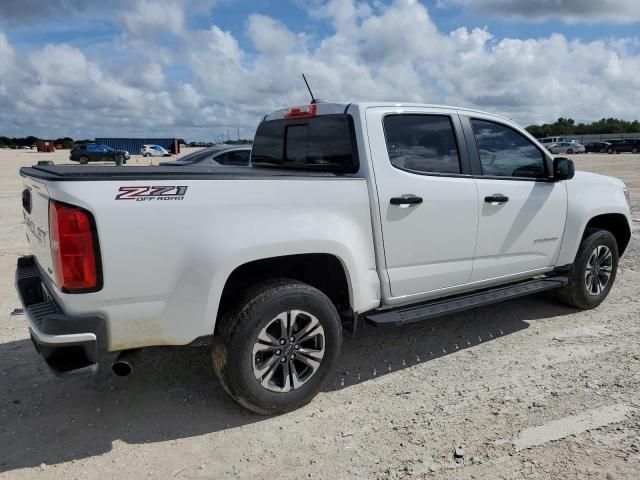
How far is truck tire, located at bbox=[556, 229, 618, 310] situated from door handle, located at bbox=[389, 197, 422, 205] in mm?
2341

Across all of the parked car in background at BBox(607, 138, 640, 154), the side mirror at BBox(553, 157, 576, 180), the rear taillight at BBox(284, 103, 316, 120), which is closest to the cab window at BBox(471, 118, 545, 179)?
the side mirror at BBox(553, 157, 576, 180)

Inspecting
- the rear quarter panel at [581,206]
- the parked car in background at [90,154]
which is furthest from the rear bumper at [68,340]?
the parked car in background at [90,154]

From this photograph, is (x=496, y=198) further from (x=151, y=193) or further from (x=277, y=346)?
(x=151, y=193)

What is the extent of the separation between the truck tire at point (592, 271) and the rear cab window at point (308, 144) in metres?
2.80

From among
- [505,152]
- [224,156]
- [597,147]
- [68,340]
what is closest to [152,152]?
[597,147]

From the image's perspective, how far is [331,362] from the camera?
11.4 ft

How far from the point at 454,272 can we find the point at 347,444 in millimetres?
1649

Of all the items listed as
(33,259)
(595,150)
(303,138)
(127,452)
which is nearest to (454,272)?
(303,138)

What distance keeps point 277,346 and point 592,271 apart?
3.64 meters

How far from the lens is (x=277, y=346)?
3.28 m

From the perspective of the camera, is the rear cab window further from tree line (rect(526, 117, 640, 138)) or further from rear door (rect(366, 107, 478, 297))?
tree line (rect(526, 117, 640, 138))

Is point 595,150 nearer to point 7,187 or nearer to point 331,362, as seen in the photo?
Answer: point 7,187

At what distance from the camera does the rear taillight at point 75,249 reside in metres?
2.61

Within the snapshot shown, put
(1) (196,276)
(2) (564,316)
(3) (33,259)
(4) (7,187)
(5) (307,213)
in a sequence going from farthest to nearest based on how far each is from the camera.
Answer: (4) (7,187) → (2) (564,316) → (3) (33,259) → (5) (307,213) → (1) (196,276)
